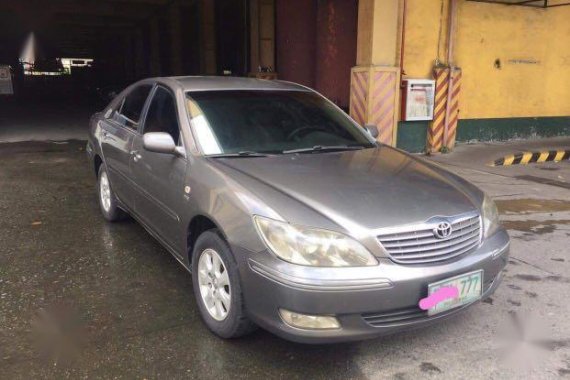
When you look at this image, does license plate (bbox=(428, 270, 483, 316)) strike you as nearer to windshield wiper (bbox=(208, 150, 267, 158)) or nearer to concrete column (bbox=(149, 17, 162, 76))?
windshield wiper (bbox=(208, 150, 267, 158))

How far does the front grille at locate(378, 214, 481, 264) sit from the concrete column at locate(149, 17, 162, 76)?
27697 millimetres

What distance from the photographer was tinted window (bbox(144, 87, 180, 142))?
12.1ft

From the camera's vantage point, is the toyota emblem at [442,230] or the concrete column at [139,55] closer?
the toyota emblem at [442,230]

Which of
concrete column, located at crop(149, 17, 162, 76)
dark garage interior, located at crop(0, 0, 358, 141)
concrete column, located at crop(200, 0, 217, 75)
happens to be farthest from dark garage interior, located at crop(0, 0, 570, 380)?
concrete column, located at crop(149, 17, 162, 76)

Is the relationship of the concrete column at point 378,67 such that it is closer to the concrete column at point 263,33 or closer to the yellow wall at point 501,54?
the yellow wall at point 501,54

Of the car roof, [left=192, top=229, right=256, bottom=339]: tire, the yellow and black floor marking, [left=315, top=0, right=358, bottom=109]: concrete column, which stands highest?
[left=315, top=0, right=358, bottom=109]: concrete column

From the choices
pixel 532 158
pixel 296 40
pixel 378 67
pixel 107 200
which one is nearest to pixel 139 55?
pixel 296 40

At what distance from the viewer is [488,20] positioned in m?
10.5

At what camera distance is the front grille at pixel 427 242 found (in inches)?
101

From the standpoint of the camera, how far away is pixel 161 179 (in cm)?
366

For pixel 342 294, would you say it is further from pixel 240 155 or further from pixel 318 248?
pixel 240 155

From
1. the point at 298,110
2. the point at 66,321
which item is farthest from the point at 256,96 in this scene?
the point at 66,321

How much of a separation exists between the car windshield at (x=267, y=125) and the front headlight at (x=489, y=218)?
105cm

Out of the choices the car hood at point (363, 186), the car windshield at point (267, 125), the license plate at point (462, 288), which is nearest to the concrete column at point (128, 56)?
the car windshield at point (267, 125)
